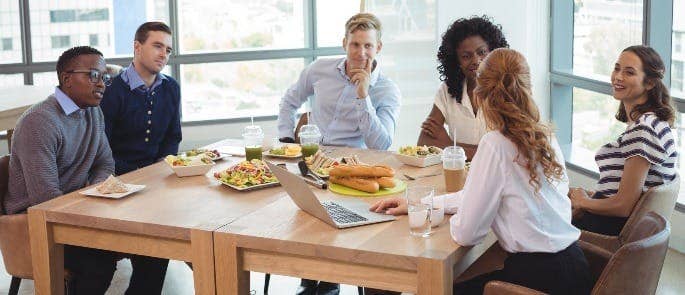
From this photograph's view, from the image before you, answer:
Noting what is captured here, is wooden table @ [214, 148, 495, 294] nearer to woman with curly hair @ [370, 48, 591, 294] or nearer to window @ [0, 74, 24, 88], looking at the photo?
woman with curly hair @ [370, 48, 591, 294]

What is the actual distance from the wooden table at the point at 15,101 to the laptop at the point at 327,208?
277 cm

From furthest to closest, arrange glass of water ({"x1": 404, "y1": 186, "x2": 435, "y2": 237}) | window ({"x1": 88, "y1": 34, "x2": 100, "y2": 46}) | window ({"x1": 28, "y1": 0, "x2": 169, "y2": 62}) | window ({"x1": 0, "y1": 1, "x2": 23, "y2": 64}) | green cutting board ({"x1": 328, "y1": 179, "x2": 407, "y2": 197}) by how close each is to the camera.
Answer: window ({"x1": 88, "y1": 34, "x2": 100, "y2": 46}), window ({"x1": 28, "y1": 0, "x2": 169, "y2": 62}), window ({"x1": 0, "y1": 1, "x2": 23, "y2": 64}), green cutting board ({"x1": 328, "y1": 179, "x2": 407, "y2": 197}), glass of water ({"x1": 404, "y1": 186, "x2": 435, "y2": 237})

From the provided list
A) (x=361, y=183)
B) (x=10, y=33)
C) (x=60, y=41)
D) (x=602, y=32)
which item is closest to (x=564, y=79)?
(x=602, y=32)

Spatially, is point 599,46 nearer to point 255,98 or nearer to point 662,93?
point 662,93

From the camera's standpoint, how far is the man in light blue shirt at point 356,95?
4.40m

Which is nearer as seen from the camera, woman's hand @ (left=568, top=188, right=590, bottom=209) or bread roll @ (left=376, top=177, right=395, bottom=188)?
bread roll @ (left=376, top=177, right=395, bottom=188)

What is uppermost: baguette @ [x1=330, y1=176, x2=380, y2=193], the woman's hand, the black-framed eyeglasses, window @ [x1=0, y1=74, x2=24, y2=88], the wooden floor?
the black-framed eyeglasses

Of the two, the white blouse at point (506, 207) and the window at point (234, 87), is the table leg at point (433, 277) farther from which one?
the window at point (234, 87)

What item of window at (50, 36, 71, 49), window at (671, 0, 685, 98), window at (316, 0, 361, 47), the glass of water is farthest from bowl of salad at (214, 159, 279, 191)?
window at (316, 0, 361, 47)

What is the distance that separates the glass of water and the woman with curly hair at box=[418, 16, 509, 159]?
1.40 metres

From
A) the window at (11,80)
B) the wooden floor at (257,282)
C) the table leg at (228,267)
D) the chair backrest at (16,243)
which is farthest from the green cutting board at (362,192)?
the window at (11,80)

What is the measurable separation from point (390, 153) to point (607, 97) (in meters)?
2.04

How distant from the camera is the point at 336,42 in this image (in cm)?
757

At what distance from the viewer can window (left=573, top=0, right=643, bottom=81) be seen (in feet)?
17.3
